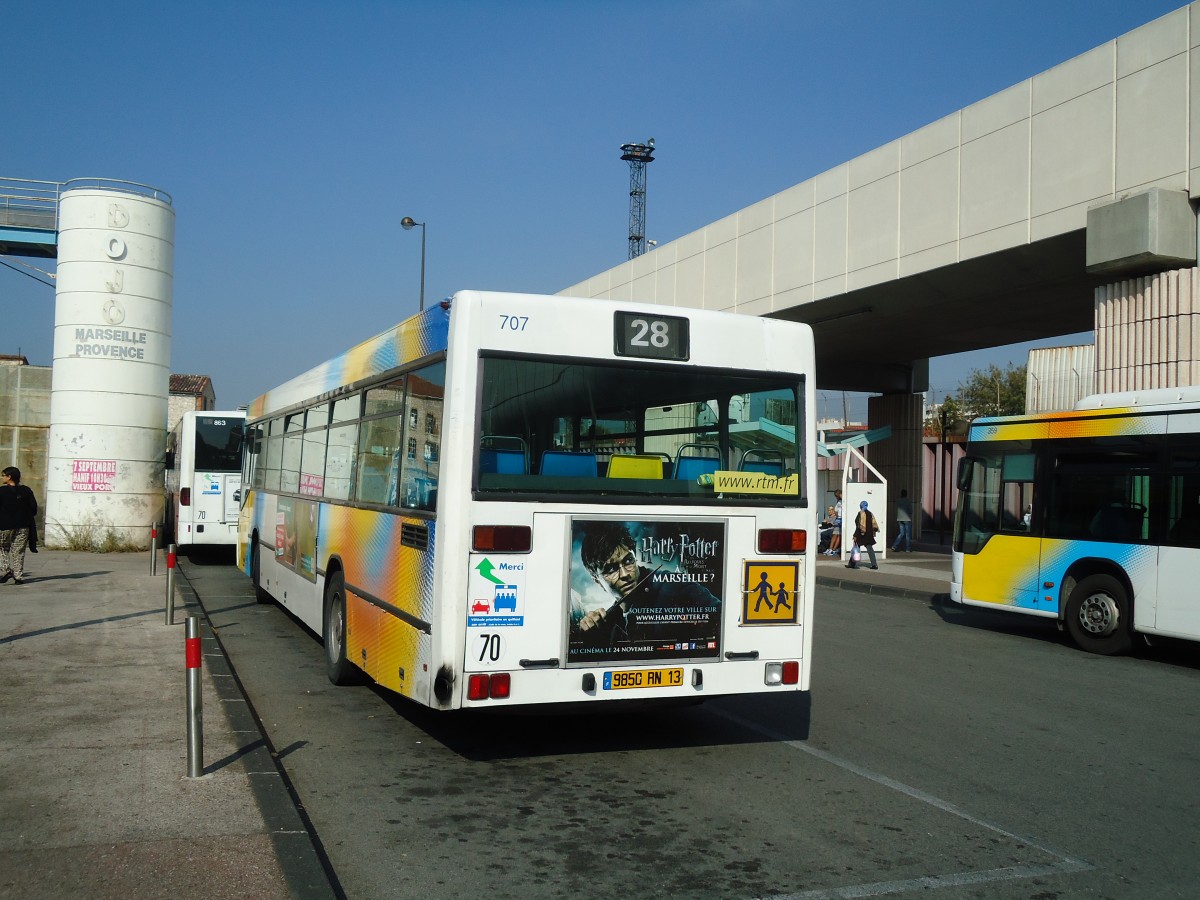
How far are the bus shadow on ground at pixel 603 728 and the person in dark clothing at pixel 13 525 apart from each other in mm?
9802

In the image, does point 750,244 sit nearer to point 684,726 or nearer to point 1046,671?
point 1046,671

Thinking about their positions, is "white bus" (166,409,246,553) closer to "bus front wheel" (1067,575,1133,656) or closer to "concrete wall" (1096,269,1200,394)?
"bus front wheel" (1067,575,1133,656)

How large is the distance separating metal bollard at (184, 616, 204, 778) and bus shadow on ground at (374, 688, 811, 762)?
5.73ft

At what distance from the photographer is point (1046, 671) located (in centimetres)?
1166

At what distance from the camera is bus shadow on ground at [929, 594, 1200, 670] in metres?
13.2

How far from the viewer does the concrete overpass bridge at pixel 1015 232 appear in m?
15.8

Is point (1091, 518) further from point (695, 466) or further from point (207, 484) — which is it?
point (207, 484)

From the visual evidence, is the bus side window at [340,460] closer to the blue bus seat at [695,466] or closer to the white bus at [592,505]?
the white bus at [592,505]

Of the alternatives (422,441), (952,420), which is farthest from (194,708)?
(952,420)

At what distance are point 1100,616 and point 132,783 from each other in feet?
36.7

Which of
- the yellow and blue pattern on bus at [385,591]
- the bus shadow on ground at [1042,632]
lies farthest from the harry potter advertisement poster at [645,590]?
the bus shadow on ground at [1042,632]

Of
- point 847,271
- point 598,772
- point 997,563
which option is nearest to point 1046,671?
point 997,563

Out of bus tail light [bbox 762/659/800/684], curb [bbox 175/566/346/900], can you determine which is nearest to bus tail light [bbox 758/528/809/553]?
bus tail light [bbox 762/659/800/684]

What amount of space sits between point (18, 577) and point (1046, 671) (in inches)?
558
